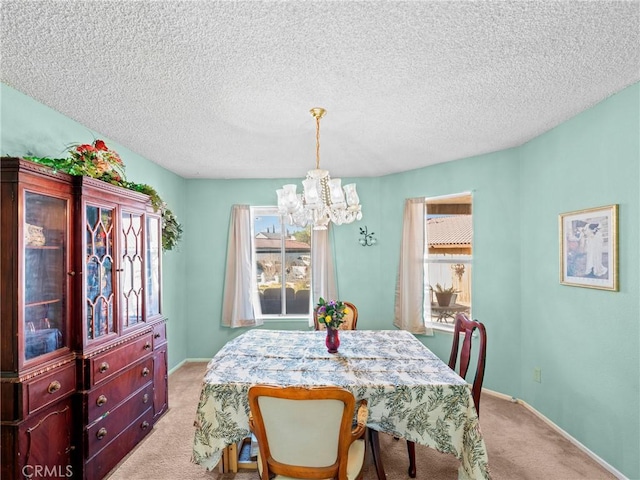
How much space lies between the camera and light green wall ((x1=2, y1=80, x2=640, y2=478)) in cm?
213

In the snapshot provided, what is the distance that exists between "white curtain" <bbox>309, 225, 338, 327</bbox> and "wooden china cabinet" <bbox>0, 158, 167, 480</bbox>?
2.24 meters

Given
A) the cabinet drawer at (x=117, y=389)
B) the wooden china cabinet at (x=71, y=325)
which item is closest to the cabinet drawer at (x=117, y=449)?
the wooden china cabinet at (x=71, y=325)

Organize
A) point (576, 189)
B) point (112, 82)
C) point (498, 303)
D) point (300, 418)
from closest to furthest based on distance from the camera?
point (300, 418), point (112, 82), point (576, 189), point (498, 303)

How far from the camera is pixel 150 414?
8.84ft

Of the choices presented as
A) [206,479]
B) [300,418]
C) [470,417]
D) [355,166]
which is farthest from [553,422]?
[355,166]

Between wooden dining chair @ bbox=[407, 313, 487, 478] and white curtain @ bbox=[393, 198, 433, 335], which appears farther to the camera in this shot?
white curtain @ bbox=[393, 198, 433, 335]

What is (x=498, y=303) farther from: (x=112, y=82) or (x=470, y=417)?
(x=112, y=82)

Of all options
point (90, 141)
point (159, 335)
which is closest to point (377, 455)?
point (159, 335)

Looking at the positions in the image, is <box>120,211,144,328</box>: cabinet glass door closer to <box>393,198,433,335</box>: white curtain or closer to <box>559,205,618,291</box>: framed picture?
<box>393,198,433,335</box>: white curtain

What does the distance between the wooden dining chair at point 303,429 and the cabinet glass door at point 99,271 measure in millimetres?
1389

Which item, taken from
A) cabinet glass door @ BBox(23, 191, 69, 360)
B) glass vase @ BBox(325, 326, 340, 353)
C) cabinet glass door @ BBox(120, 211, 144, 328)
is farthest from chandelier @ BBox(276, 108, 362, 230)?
cabinet glass door @ BBox(23, 191, 69, 360)

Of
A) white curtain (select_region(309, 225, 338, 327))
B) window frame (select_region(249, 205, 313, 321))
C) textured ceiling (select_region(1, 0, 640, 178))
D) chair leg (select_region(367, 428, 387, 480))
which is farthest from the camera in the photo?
window frame (select_region(249, 205, 313, 321))

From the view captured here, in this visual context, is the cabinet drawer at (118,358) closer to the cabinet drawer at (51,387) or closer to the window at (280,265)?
the cabinet drawer at (51,387)

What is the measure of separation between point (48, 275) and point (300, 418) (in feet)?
5.54
